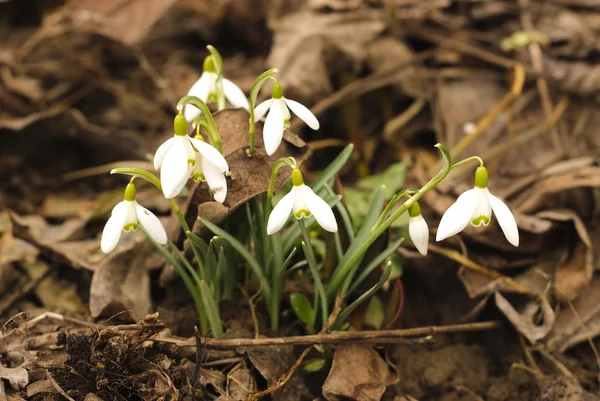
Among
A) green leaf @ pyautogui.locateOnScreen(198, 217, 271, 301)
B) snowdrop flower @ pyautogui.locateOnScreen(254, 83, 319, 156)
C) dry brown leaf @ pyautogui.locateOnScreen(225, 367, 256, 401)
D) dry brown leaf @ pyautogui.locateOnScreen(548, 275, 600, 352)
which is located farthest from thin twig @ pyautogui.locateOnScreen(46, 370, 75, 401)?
dry brown leaf @ pyautogui.locateOnScreen(548, 275, 600, 352)

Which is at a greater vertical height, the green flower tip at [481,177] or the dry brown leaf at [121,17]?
the green flower tip at [481,177]

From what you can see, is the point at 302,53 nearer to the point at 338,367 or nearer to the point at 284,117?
the point at 284,117

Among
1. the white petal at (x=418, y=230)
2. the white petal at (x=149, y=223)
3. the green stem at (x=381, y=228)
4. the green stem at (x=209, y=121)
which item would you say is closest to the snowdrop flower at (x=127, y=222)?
the white petal at (x=149, y=223)

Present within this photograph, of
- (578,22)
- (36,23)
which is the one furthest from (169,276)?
(578,22)

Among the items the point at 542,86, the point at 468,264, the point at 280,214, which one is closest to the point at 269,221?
the point at 280,214

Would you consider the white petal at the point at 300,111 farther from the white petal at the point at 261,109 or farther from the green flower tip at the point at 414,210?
the green flower tip at the point at 414,210

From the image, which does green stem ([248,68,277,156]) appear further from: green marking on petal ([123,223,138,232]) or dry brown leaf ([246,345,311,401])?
dry brown leaf ([246,345,311,401])

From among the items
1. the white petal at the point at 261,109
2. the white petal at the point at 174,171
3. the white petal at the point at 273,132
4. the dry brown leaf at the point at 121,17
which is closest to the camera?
the white petal at the point at 174,171
